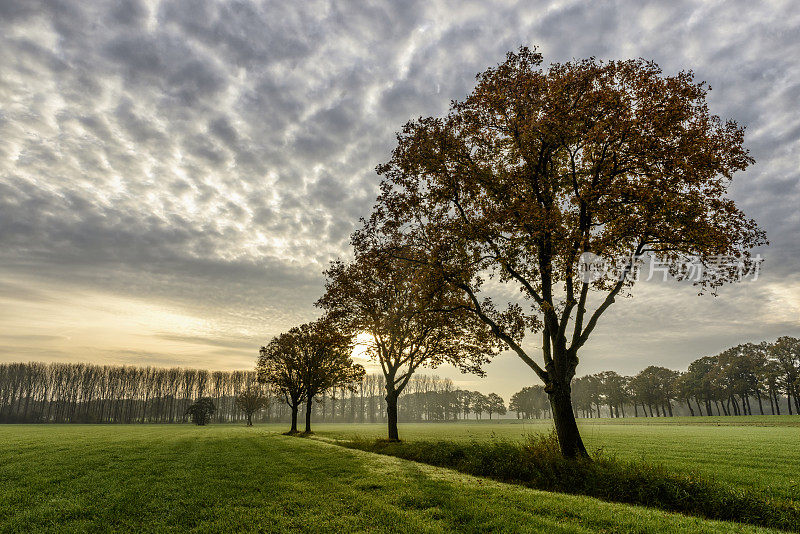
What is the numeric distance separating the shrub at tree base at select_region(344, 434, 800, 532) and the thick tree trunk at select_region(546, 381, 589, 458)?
1.72ft

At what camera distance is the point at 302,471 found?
1619 cm

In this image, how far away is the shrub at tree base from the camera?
424 inches

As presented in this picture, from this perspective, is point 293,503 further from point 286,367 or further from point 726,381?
point 726,381

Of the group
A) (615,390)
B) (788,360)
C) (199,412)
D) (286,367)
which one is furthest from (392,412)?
(615,390)

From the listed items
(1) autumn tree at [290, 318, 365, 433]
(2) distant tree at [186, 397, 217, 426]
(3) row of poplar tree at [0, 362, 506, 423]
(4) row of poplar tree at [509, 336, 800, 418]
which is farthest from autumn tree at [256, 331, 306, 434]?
(4) row of poplar tree at [509, 336, 800, 418]

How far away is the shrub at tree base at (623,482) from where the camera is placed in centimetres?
1078

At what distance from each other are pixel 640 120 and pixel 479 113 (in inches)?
286

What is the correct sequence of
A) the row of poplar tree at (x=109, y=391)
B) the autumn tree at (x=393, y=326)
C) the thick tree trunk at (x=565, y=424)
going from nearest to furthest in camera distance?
the thick tree trunk at (x=565, y=424), the autumn tree at (x=393, y=326), the row of poplar tree at (x=109, y=391)

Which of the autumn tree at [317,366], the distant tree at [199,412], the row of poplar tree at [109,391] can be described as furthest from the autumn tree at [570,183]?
the row of poplar tree at [109,391]

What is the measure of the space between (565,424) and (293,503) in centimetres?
1190

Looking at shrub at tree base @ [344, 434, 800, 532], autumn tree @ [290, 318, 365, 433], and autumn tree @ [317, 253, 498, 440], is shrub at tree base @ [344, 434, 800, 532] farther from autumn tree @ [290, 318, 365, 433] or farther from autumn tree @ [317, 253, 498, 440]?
autumn tree @ [290, 318, 365, 433]

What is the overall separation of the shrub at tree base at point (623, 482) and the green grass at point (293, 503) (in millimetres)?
1793

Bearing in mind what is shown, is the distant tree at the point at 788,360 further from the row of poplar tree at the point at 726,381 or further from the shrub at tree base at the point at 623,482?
the shrub at tree base at the point at 623,482

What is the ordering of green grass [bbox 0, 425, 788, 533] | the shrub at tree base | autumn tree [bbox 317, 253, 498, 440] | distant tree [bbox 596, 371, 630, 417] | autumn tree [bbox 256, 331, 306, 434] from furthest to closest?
distant tree [bbox 596, 371, 630, 417] < autumn tree [bbox 256, 331, 306, 434] < autumn tree [bbox 317, 253, 498, 440] < the shrub at tree base < green grass [bbox 0, 425, 788, 533]
